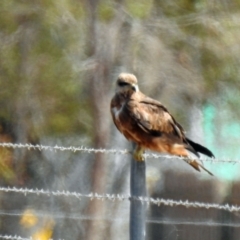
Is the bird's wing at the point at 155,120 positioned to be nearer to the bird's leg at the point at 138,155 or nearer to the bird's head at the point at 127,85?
the bird's head at the point at 127,85

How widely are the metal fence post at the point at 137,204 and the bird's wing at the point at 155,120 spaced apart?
3.62 ft

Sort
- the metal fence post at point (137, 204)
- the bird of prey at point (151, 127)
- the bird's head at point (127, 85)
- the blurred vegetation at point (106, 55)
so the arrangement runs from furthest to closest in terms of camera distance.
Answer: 1. the blurred vegetation at point (106, 55)
2. the bird's head at point (127, 85)
3. the bird of prey at point (151, 127)
4. the metal fence post at point (137, 204)

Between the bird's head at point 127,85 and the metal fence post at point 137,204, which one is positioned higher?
the bird's head at point 127,85

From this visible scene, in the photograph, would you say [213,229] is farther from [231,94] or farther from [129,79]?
[129,79]

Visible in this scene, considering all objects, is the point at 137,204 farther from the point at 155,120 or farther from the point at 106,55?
the point at 106,55

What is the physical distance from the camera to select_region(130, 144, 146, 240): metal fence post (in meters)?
3.01

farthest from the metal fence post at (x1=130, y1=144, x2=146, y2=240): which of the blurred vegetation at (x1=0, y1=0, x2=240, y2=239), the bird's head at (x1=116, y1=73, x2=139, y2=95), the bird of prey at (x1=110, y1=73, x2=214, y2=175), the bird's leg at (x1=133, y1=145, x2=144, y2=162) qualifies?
the blurred vegetation at (x1=0, y1=0, x2=240, y2=239)

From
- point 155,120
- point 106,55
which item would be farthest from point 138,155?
point 106,55

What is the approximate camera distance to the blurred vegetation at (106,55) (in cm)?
765

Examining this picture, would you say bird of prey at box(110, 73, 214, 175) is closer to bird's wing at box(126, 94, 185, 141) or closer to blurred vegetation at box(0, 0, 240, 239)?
bird's wing at box(126, 94, 185, 141)

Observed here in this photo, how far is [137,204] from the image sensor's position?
3.01 metres

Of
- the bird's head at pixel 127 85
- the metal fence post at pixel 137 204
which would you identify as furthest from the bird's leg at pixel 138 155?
the bird's head at pixel 127 85

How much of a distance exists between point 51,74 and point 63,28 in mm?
457

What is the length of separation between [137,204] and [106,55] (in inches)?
188
